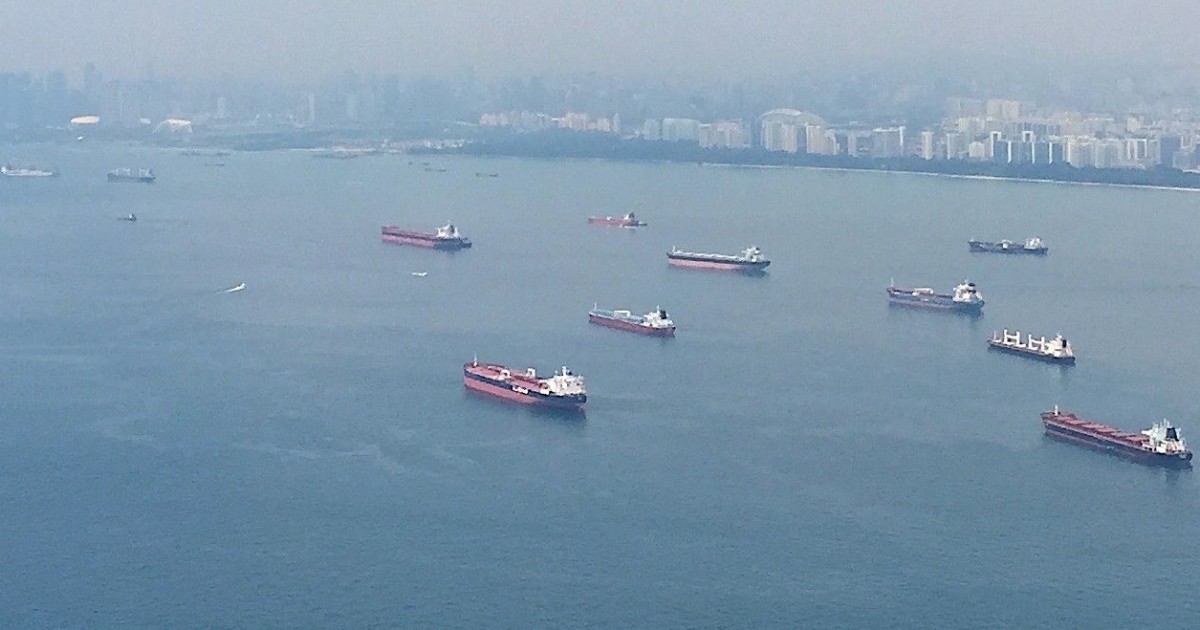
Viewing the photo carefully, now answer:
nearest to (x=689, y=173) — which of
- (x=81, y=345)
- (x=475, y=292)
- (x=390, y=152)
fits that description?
(x=390, y=152)

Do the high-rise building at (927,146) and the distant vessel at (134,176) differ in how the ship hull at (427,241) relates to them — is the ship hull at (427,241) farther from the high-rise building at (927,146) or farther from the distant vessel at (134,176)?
the high-rise building at (927,146)

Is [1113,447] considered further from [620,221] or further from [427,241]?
[620,221]

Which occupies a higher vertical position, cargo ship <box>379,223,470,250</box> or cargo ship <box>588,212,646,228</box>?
cargo ship <box>588,212,646,228</box>

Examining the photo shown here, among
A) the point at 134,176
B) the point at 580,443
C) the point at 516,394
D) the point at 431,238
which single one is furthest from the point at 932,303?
the point at 134,176

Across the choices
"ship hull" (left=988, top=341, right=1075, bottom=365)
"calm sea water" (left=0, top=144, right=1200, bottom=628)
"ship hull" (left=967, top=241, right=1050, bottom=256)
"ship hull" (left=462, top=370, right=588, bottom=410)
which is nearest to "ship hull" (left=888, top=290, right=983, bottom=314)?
"calm sea water" (left=0, top=144, right=1200, bottom=628)

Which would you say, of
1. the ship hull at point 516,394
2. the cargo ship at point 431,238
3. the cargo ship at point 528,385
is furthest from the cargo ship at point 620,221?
the ship hull at point 516,394

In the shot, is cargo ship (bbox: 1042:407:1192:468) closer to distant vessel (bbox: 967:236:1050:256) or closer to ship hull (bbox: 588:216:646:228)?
distant vessel (bbox: 967:236:1050:256)
